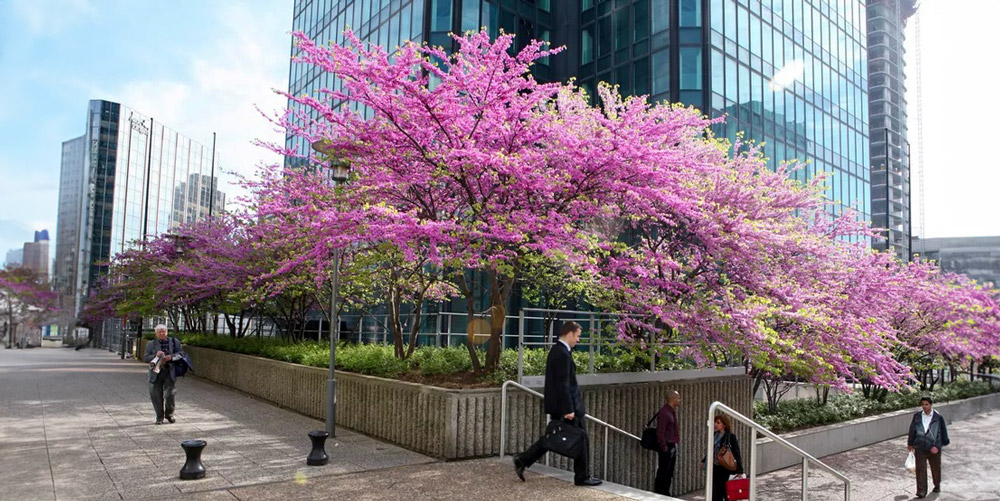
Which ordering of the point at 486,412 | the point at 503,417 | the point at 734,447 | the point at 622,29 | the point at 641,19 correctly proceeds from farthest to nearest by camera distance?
the point at 622,29 → the point at 641,19 → the point at 734,447 → the point at 486,412 → the point at 503,417

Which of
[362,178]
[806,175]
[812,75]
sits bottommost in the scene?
[362,178]

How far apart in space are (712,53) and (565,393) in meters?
24.3

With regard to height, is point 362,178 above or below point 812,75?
below

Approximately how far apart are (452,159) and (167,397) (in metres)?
6.36

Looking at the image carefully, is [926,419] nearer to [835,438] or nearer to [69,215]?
[835,438]

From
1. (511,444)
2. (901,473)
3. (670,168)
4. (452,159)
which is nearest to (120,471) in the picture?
(511,444)

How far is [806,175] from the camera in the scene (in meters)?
34.2

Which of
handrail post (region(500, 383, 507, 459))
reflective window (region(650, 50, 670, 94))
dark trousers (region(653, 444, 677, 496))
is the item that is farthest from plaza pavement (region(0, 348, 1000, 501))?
reflective window (region(650, 50, 670, 94))

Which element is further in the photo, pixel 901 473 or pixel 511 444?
pixel 901 473

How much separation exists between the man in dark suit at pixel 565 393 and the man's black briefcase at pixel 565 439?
0.20 ft

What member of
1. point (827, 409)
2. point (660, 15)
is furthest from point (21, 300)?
point (827, 409)

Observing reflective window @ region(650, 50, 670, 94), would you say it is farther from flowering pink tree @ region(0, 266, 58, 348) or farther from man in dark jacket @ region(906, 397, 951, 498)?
flowering pink tree @ region(0, 266, 58, 348)

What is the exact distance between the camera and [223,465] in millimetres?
7910

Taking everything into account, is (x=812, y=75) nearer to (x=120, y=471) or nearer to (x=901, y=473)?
(x=901, y=473)
